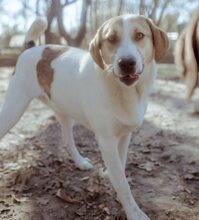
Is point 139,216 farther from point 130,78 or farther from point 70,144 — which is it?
point 70,144

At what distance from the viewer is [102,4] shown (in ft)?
20.7

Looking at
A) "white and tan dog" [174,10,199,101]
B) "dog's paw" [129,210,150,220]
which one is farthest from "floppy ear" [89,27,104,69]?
"white and tan dog" [174,10,199,101]

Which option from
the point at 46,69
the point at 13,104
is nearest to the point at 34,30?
the point at 46,69

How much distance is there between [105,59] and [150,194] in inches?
43.3

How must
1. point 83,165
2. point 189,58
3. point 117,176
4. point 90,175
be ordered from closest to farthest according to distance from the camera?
point 189,58 → point 117,176 → point 90,175 → point 83,165

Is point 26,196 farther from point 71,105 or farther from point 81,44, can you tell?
point 81,44

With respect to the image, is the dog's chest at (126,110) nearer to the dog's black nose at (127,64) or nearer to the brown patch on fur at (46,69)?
the dog's black nose at (127,64)

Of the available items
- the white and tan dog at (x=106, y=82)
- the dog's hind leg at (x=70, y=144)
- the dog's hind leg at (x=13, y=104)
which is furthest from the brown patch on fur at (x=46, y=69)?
the dog's hind leg at (x=70, y=144)

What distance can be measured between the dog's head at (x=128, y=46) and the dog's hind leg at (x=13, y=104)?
2.66 feet

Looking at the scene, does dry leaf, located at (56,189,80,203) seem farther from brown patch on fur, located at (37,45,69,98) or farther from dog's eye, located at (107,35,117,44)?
dog's eye, located at (107,35,117,44)

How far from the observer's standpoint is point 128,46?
6.07 ft

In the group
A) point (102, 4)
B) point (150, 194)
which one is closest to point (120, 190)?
point (150, 194)

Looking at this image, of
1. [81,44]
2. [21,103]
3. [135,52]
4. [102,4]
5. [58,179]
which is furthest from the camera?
[81,44]

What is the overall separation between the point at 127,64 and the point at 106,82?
331 mm
